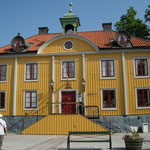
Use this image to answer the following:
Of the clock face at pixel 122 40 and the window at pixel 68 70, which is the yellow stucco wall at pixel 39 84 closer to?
the window at pixel 68 70

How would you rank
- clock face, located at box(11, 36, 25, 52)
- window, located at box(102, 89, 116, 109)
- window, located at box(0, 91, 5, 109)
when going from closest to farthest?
window, located at box(102, 89, 116, 109), window, located at box(0, 91, 5, 109), clock face, located at box(11, 36, 25, 52)

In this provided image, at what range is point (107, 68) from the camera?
1917cm

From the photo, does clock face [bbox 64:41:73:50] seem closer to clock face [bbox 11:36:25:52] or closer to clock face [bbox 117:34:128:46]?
clock face [bbox 11:36:25:52]

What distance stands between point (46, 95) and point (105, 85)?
522cm

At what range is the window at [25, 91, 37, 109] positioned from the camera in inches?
765

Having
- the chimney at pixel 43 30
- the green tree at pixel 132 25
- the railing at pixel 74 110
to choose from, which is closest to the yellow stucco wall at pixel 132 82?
the railing at pixel 74 110

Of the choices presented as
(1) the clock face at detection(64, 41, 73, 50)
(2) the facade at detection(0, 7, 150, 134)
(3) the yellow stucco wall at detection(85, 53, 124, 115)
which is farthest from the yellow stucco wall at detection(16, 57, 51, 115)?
(3) the yellow stucco wall at detection(85, 53, 124, 115)

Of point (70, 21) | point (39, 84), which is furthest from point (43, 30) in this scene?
point (39, 84)

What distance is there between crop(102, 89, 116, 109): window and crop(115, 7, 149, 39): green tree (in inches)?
496

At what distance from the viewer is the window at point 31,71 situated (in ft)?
65.5

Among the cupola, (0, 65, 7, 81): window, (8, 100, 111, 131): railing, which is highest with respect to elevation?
the cupola

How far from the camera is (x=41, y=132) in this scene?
16734 millimetres

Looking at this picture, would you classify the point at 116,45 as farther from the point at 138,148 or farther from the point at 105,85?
the point at 138,148

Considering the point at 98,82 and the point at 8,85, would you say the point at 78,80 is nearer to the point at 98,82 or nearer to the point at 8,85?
the point at 98,82
